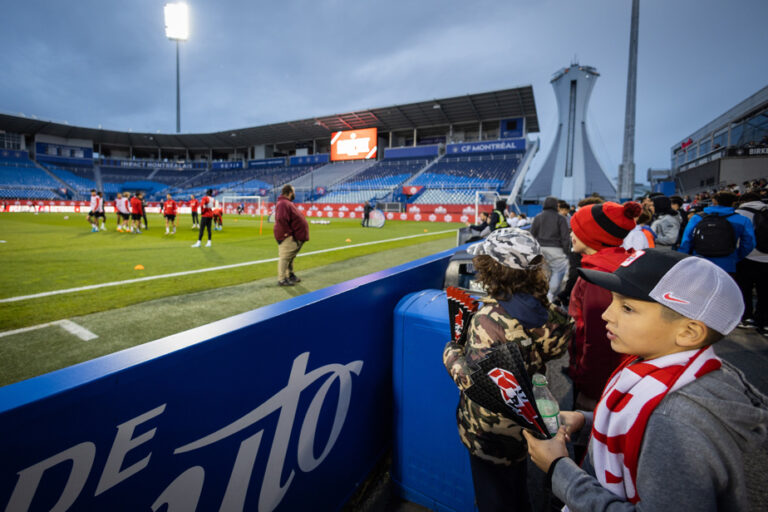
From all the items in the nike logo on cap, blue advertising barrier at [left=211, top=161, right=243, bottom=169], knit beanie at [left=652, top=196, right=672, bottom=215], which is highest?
blue advertising barrier at [left=211, top=161, right=243, bottom=169]

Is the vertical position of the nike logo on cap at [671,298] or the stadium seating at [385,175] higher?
the stadium seating at [385,175]

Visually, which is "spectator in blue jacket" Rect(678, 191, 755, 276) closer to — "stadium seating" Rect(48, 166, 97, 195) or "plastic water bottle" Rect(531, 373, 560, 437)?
"plastic water bottle" Rect(531, 373, 560, 437)

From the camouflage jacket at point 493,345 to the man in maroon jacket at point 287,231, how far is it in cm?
487

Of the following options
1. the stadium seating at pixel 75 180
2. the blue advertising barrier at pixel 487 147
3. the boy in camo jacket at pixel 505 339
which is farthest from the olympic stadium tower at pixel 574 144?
the stadium seating at pixel 75 180

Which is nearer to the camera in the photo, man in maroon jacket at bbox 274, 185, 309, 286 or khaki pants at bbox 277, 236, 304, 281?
man in maroon jacket at bbox 274, 185, 309, 286

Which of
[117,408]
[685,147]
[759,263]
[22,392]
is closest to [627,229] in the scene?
[117,408]

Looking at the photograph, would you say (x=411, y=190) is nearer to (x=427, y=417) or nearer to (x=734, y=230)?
(x=734, y=230)

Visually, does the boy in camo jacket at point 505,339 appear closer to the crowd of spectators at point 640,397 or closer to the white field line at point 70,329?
the crowd of spectators at point 640,397

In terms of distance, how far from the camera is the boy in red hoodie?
2211mm

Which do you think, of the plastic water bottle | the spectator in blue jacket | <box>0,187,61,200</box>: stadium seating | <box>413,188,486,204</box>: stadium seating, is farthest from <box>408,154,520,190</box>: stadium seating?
<box>0,187,61,200</box>: stadium seating

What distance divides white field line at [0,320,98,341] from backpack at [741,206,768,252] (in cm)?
844

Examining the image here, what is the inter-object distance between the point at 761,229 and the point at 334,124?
5118 centimetres

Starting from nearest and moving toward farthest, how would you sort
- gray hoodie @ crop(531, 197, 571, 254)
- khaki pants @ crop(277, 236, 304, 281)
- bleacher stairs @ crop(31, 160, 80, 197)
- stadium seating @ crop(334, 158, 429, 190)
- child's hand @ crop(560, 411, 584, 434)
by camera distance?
child's hand @ crop(560, 411, 584, 434)
gray hoodie @ crop(531, 197, 571, 254)
khaki pants @ crop(277, 236, 304, 281)
stadium seating @ crop(334, 158, 429, 190)
bleacher stairs @ crop(31, 160, 80, 197)

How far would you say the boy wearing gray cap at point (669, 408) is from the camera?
0.81m
